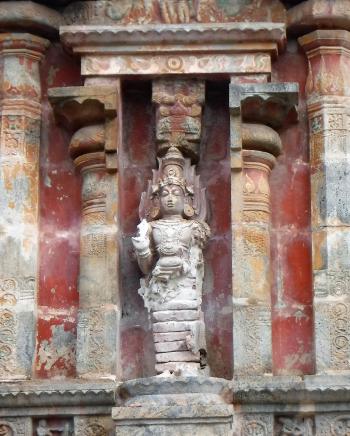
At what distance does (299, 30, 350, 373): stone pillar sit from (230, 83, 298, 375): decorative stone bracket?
33 centimetres

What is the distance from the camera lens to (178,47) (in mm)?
12516

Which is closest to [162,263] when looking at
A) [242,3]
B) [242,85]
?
[242,85]

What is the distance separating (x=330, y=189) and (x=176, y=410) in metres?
2.39

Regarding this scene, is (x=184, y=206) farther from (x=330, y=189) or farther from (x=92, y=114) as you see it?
(x=330, y=189)

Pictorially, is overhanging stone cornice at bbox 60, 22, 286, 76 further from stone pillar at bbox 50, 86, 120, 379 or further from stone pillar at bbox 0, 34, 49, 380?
stone pillar at bbox 0, 34, 49, 380

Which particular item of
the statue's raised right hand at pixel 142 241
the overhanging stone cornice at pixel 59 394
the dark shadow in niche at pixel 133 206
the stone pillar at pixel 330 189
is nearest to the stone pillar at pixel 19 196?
the overhanging stone cornice at pixel 59 394

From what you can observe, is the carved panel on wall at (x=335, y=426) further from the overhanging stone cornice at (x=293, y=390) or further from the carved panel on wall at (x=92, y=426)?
the carved panel on wall at (x=92, y=426)

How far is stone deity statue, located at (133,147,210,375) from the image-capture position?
39.1 feet

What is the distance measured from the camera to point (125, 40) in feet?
41.0

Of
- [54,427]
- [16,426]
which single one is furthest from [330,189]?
[16,426]

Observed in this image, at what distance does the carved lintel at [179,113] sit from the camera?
12.5 meters

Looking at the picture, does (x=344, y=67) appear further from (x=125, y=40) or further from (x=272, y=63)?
(x=125, y=40)

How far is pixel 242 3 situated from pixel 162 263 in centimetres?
248

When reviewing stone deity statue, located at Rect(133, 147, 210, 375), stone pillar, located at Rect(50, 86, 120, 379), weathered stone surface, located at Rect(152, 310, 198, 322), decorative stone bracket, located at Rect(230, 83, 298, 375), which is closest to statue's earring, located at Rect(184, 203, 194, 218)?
stone deity statue, located at Rect(133, 147, 210, 375)
